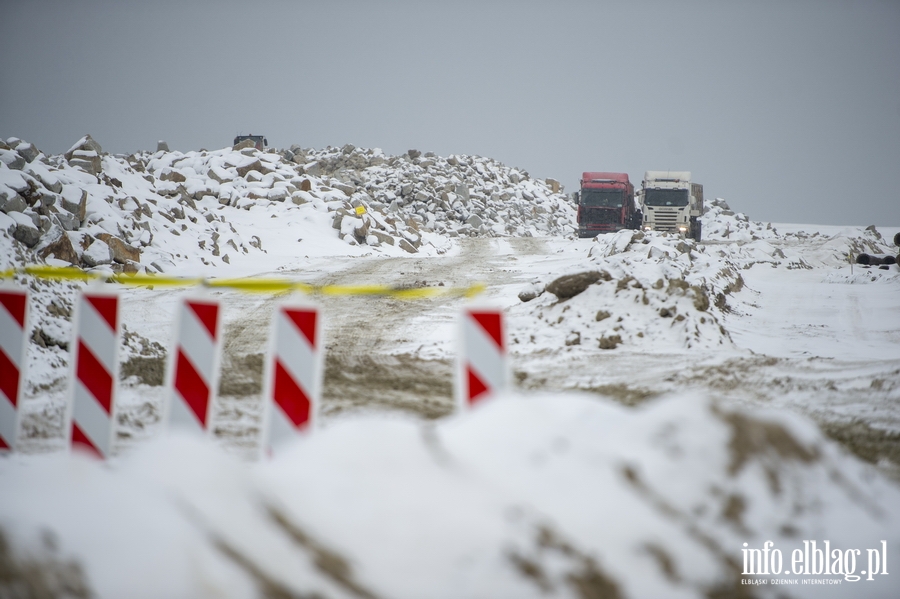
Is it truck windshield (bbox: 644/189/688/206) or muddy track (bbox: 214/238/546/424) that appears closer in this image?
muddy track (bbox: 214/238/546/424)

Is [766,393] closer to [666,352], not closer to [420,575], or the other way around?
[666,352]

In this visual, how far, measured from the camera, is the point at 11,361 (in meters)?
4.06

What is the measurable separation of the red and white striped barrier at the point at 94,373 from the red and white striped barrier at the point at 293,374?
112cm

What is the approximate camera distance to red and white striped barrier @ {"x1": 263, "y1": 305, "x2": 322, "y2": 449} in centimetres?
337

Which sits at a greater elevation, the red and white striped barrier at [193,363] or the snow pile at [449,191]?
the snow pile at [449,191]

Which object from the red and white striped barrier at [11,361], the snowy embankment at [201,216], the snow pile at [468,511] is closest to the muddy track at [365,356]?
the red and white striped barrier at [11,361]

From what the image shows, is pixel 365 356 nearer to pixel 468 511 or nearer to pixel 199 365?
pixel 199 365

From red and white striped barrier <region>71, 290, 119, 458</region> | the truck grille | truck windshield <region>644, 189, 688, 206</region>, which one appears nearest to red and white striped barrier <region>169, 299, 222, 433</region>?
red and white striped barrier <region>71, 290, 119, 458</region>

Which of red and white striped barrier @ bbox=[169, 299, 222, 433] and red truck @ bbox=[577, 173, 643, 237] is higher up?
red truck @ bbox=[577, 173, 643, 237]

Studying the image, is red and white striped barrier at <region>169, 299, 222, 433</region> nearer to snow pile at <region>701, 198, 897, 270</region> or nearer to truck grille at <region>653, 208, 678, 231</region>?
snow pile at <region>701, 198, 897, 270</region>

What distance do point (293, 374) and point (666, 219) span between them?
27816 millimetres

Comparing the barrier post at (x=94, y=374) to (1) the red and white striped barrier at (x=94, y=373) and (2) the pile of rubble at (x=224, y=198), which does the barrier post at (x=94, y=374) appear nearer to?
(1) the red and white striped barrier at (x=94, y=373)

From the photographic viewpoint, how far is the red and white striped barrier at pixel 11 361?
13.3 feet

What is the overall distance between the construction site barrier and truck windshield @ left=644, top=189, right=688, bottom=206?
27089mm
